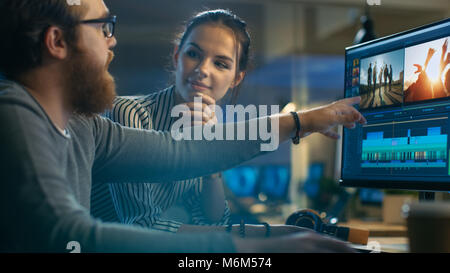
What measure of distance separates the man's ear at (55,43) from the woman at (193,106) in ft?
1.23

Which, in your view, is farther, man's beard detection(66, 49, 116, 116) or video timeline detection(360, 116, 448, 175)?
video timeline detection(360, 116, 448, 175)

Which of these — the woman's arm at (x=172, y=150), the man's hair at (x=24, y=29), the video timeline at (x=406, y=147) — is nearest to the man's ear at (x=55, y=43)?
the man's hair at (x=24, y=29)

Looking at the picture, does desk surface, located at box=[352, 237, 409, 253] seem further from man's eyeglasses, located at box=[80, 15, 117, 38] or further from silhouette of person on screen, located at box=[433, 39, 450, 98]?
man's eyeglasses, located at box=[80, 15, 117, 38]

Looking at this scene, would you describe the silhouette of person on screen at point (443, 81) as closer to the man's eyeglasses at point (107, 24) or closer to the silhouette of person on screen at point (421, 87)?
the silhouette of person on screen at point (421, 87)

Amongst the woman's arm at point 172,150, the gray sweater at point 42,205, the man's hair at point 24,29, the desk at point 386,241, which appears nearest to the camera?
the gray sweater at point 42,205

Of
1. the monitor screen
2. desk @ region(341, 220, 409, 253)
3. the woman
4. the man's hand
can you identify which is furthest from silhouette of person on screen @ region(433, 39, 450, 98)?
the monitor screen

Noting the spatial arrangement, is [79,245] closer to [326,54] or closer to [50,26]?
[50,26]

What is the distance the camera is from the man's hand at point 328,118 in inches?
38.0

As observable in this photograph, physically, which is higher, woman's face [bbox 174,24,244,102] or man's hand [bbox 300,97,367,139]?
woman's face [bbox 174,24,244,102]

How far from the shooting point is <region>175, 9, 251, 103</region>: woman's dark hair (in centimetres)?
121

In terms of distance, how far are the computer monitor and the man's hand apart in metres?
0.07

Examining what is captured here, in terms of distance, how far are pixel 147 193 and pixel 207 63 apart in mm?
361

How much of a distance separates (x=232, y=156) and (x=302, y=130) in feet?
0.52
